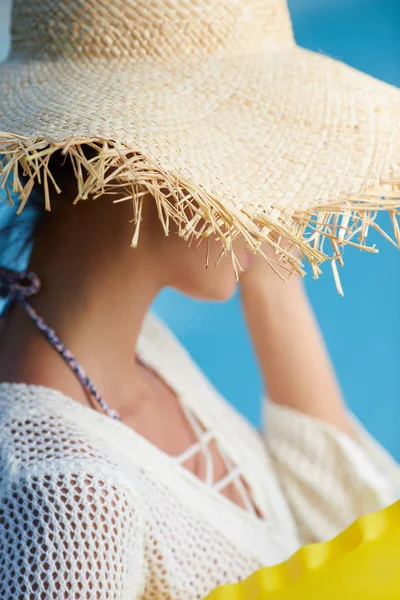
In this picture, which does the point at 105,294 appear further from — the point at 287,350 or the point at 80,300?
the point at 287,350

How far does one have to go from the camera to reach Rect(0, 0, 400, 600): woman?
0.65m

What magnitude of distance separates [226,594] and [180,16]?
56 centimetres

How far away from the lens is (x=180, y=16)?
754 millimetres

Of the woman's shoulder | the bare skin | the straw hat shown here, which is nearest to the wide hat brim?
the straw hat

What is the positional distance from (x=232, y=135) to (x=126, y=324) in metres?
0.30

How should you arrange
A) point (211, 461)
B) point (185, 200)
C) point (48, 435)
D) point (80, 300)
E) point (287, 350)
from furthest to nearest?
1. point (287, 350)
2. point (211, 461)
3. point (80, 300)
4. point (48, 435)
5. point (185, 200)

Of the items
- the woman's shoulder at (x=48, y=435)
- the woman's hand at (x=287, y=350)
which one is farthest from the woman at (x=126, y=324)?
the woman's hand at (x=287, y=350)

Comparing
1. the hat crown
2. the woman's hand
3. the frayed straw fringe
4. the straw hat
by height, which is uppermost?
the hat crown

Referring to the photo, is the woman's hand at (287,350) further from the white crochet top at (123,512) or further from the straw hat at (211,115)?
the straw hat at (211,115)

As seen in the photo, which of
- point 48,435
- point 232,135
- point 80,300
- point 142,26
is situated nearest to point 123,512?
point 48,435

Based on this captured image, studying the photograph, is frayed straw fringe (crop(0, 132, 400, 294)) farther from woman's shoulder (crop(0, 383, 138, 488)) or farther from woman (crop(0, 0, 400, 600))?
woman's shoulder (crop(0, 383, 138, 488))

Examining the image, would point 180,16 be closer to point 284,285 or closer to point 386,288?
point 284,285

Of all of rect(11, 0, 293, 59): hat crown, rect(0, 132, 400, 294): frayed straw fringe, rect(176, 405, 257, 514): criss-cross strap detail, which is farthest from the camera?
rect(176, 405, 257, 514): criss-cross strap detail

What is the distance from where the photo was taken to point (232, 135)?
70 centimetres
